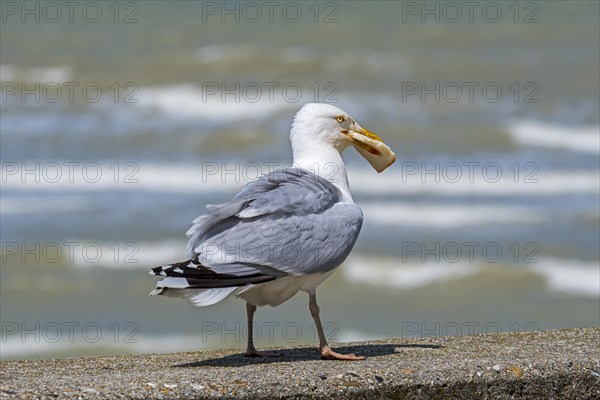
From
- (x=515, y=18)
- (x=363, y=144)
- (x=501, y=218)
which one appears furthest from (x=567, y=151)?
(x=363, y=144)

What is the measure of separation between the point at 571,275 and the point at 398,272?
4.62 ft

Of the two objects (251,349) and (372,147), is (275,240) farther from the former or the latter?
(372,147)

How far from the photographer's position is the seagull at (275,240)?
168 inches

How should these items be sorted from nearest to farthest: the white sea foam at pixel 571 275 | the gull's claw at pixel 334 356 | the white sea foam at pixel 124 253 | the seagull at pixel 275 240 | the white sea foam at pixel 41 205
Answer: the seagull at pixel 275 240
the gull's claw at pixel 334 356
the white sea foam at pixel 571 275
the white sea foam at pixel 124 253
the white sea foam at pixel 41 205

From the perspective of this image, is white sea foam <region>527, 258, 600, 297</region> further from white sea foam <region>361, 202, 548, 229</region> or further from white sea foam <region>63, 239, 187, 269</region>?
white sea foam <region>63, 239, 187, 269</region>

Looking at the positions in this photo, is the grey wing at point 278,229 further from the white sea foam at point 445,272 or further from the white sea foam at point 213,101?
the white sea foam at point 213,101

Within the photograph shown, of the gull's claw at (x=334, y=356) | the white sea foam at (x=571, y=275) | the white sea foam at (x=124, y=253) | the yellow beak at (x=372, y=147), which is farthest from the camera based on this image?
the white sea foam at (x=124, y=253)

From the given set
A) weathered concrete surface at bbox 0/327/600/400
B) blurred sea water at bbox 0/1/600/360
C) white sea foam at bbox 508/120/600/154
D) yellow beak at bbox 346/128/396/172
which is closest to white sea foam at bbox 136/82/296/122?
blurred sea water at bbox 0/1/600/360

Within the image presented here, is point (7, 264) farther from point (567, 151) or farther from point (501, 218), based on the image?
point (567, 151)

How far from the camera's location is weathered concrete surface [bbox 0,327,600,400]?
371 centimetres

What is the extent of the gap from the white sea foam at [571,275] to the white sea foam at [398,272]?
1.93ft

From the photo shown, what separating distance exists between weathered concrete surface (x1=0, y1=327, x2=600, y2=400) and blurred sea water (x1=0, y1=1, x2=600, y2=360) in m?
3.40

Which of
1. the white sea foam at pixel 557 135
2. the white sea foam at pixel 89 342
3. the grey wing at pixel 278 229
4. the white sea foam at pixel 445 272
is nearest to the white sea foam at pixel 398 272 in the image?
the white sea foam at pixel 445 272

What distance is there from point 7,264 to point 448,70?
311 inches
